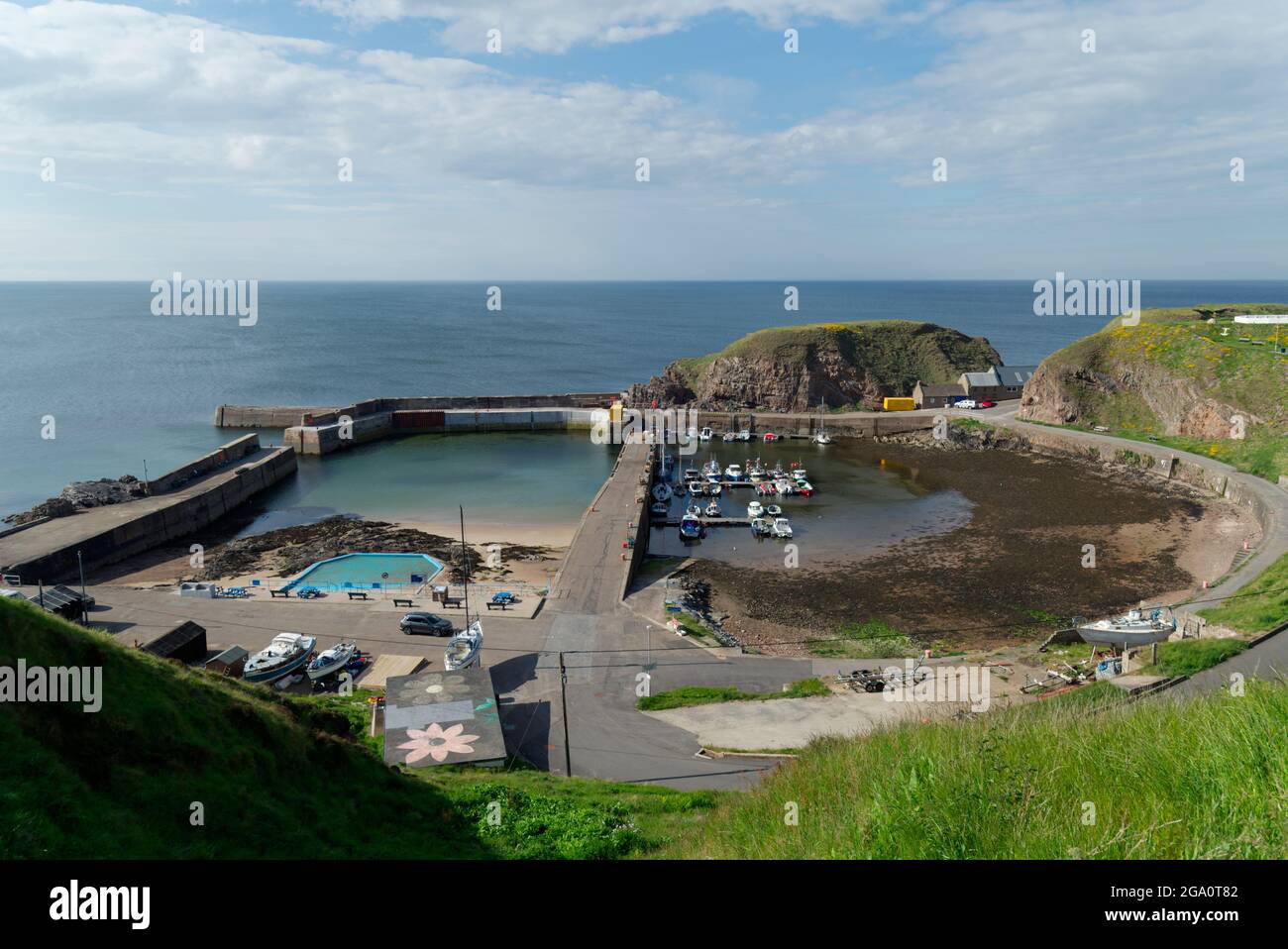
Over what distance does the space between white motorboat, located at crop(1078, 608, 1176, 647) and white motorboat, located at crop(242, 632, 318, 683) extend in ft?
83.8

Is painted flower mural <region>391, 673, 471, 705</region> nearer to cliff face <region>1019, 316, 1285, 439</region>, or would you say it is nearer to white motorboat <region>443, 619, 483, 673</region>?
white motorboat <region>443, 619, 483, 673</region>

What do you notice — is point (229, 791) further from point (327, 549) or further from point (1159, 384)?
point (1159, 384)

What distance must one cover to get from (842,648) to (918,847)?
22878 millimetres

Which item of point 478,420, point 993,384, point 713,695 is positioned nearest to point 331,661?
point 713,695

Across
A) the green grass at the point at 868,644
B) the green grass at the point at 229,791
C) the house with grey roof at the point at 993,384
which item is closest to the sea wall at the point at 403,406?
the house with grey roof at the point at 993,384

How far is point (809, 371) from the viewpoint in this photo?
79375mm

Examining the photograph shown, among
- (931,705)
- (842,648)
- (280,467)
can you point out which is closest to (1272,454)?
→ (842,648)

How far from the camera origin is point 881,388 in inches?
3187

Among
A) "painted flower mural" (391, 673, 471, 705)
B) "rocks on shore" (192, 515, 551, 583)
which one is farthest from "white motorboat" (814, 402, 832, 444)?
"painted flower mural" (391, 673, 471, 705)

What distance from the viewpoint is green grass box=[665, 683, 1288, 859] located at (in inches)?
209

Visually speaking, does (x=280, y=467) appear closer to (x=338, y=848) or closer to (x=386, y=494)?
(x=386, y=494)

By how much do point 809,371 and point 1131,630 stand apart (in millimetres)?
56209

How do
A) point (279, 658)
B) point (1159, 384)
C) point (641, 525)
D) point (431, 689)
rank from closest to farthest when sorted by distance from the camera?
point (431, 689)
point (279, 658)
point (641, 525)
point (1159, 384)

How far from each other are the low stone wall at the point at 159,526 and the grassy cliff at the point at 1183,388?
62885 millimetres
